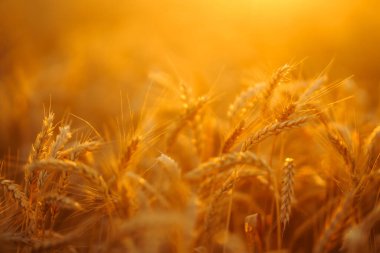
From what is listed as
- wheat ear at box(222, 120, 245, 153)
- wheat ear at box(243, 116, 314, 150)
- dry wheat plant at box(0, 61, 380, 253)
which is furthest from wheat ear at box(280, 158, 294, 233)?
wheat ear at box(222, 120, 245, 153)

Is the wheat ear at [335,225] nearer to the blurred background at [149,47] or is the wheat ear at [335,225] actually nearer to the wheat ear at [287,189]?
the wheat ear at [287,189]

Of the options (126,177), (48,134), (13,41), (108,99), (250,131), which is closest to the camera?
(126,177)

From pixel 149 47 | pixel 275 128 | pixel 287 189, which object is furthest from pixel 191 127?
pixel 149 47

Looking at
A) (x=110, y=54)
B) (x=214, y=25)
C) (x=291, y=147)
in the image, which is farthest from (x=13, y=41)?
(x=291, y=147)

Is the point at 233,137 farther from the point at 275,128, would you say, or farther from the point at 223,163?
the point at 223,163

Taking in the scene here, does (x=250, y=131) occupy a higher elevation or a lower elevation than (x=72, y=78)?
lower

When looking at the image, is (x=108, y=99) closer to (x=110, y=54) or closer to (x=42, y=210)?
(x=110, y=54)
